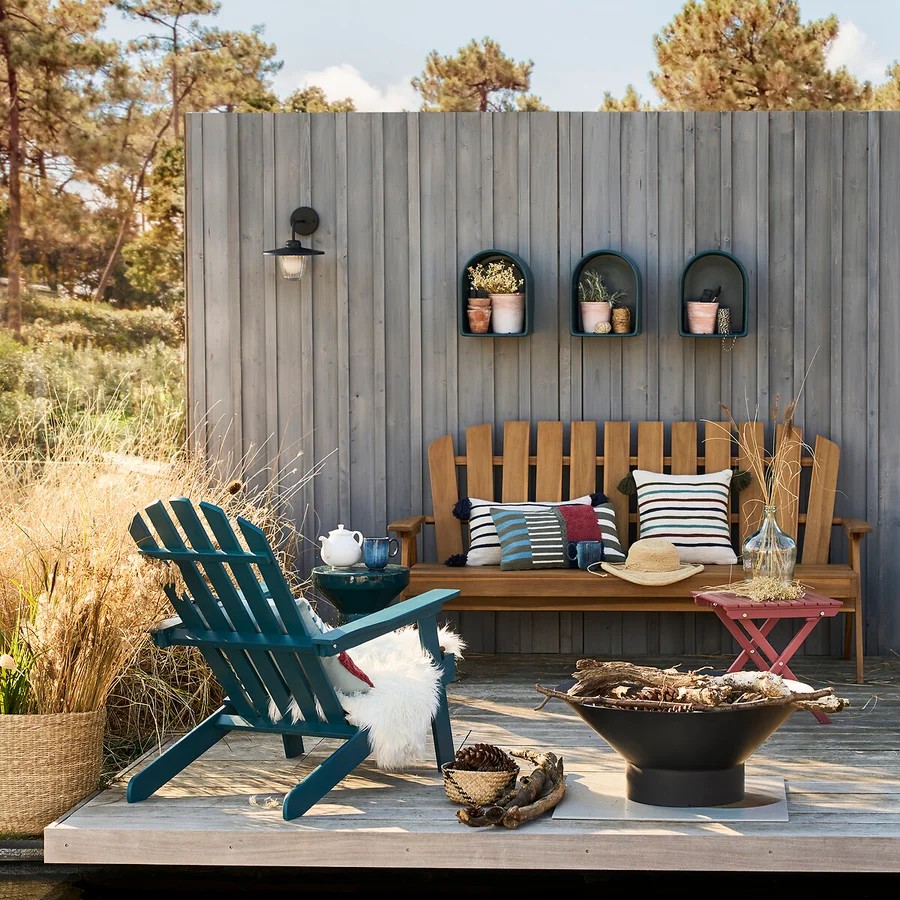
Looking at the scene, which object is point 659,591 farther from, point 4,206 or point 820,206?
point 4,206

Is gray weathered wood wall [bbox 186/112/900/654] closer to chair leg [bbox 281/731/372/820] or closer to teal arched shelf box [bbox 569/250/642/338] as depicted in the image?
teal arched shelf box [bbox 569/250/642/338]

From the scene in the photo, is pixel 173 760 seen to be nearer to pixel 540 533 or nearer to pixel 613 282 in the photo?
pixel 540 533

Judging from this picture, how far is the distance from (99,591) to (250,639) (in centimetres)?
59

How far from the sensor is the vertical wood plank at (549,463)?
6.20 m

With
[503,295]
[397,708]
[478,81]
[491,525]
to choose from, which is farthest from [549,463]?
[478,81]

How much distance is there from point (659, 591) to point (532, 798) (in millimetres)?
2103

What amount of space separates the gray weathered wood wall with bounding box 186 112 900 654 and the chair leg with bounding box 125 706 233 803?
2.76 meters

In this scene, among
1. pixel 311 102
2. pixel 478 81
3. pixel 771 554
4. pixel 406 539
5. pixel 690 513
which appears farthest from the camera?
pixel 311 102

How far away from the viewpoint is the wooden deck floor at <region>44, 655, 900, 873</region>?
319cm

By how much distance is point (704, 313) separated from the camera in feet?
20.1

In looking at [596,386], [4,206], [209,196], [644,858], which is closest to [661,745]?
[644,858]

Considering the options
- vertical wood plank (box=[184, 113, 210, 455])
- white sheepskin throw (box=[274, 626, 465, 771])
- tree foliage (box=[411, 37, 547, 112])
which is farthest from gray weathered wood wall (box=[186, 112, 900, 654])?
tree foliage (box=[411, 37, 547, 112])

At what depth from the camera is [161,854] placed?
332cm

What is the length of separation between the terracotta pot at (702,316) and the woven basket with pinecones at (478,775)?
10.5ft
